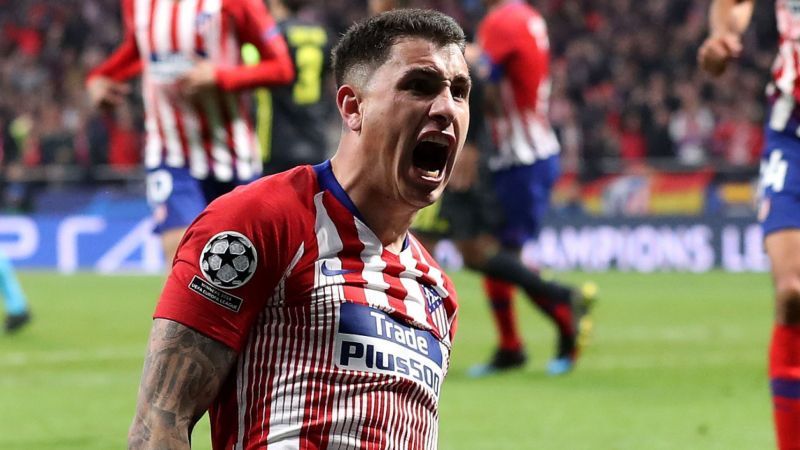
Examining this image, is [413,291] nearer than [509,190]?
Yes

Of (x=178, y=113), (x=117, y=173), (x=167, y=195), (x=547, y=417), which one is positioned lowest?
(x=547, y=417)

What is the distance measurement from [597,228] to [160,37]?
11368mm

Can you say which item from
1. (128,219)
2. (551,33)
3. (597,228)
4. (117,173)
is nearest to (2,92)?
(117,173)

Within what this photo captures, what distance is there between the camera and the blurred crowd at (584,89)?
66.9ft

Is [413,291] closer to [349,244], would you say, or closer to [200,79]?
[349,244]

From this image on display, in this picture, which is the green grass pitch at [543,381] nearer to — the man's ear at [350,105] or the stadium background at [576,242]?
the stadium background at [576,242]

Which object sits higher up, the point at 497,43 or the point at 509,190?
the point at 497,43

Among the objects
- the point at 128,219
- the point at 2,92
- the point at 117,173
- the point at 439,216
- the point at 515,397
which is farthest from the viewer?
the point at 2,92

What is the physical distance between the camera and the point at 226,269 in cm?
256

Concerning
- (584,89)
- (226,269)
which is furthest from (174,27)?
(584,89)

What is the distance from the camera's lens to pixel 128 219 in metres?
17.2

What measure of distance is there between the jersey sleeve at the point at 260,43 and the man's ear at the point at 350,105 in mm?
3634

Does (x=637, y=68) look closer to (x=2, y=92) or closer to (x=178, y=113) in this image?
(x=2, y=92)

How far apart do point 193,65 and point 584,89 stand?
17.5 meters
